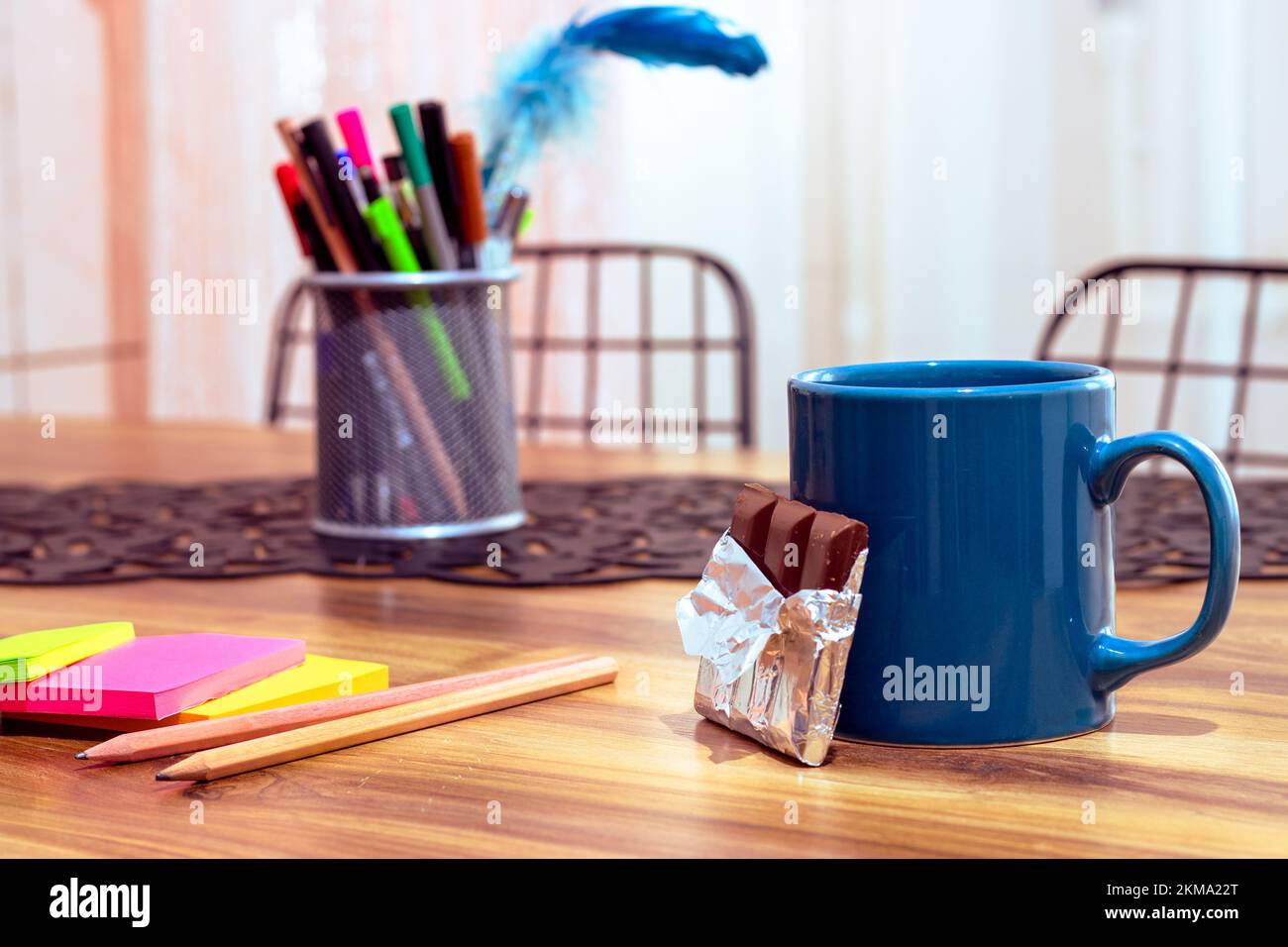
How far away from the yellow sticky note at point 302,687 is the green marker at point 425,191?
1.25ft

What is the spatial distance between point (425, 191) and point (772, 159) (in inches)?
69.1

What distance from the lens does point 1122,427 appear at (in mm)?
2502

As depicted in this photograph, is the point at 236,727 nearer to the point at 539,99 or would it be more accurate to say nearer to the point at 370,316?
the point at 370,316

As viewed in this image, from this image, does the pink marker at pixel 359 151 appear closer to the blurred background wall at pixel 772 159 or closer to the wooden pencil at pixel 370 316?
the wooden pencil at pixel 370 316

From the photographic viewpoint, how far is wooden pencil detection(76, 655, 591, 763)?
48 cm

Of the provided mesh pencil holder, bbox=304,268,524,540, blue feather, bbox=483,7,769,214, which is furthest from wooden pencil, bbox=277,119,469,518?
blue feather, bbox=483,7,769,214

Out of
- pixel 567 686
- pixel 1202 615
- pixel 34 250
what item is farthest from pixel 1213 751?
pixel 34 250

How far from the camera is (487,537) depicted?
0.92 meters

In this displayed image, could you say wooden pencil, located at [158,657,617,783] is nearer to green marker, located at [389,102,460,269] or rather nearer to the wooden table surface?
the wooden table surface

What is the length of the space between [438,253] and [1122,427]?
186cm

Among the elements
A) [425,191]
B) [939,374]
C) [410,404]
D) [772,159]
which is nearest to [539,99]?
[425,191]

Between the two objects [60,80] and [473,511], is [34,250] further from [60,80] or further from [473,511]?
[473,511]

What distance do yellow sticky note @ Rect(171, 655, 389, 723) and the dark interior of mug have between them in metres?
0.20

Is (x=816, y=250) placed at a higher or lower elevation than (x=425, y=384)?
higher
